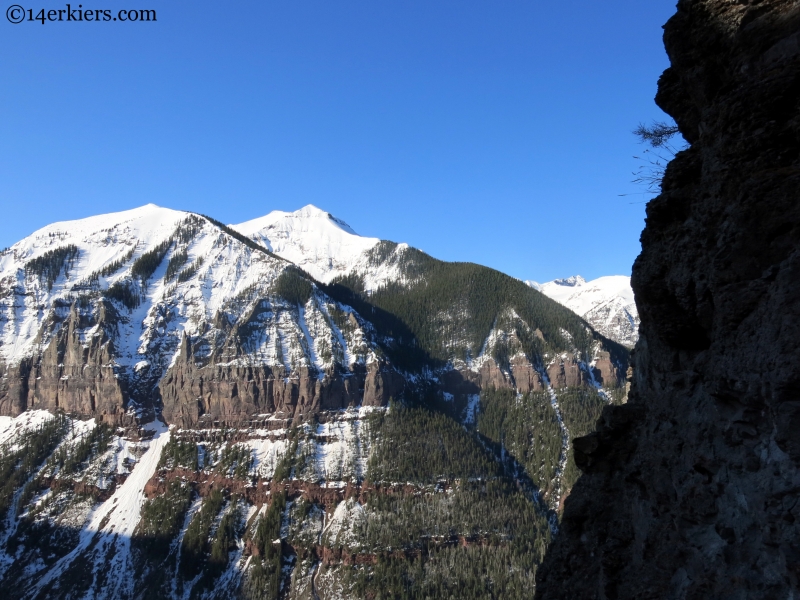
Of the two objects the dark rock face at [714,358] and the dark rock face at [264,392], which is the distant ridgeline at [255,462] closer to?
the dark rock face at [264,392]

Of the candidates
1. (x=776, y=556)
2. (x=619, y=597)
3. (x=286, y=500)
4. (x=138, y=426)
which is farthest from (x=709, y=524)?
(x=138, y=426)

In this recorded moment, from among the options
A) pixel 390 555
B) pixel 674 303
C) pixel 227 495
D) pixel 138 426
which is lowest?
pixel 390 555

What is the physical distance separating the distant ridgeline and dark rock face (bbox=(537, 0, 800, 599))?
112822 millimetres

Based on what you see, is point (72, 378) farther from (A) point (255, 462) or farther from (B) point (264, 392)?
(A) point (255, 462)

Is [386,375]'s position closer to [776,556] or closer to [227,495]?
[227,495]

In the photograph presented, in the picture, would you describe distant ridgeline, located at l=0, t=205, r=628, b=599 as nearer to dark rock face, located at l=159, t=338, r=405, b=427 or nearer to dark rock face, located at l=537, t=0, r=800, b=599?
dark rock face, located at l=159, t=338, r=405, b=427

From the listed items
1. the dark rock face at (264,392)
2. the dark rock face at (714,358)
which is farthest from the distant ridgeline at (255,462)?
the dark rock face at (714,358)

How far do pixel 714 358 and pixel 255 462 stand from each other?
527 feet

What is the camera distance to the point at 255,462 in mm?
162125

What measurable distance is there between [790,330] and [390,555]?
12995 cm

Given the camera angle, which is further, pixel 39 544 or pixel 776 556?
pixel 39 544

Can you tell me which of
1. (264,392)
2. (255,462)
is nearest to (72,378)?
(264,392)

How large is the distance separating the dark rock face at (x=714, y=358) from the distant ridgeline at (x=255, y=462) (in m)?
113

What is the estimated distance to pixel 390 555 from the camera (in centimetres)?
12912
